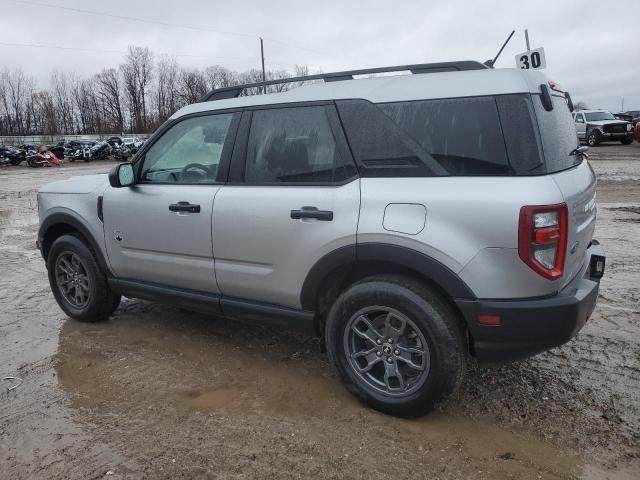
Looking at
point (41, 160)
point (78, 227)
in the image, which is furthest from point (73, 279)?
point (41, 160)

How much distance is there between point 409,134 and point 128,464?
230 centimetres

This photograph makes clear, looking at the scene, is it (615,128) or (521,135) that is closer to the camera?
(521,135)

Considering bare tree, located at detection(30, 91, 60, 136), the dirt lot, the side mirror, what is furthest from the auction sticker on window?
bare tree, located at detection(30, 91, 60, 136)

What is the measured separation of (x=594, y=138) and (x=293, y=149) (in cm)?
2862

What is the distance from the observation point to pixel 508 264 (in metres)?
2.63

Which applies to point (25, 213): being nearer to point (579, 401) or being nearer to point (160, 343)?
point (160, 343)

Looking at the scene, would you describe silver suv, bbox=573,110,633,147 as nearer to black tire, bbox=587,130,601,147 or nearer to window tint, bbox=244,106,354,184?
black tire, bbox=587,130,601,147

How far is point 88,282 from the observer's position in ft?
15.2

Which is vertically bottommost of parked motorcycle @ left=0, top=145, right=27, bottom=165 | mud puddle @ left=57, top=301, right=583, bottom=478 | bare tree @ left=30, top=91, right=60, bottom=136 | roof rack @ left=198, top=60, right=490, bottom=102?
mud puddle @ left=57, top=301, right=583, bottom=478

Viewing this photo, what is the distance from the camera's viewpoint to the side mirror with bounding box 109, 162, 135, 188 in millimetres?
4105

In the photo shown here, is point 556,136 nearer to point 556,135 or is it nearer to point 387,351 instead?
point 556,135

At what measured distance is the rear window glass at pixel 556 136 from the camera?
2738mm

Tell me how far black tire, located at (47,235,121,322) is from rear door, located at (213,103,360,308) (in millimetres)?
1471

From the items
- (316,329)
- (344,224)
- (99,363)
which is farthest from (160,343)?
(344,224)
